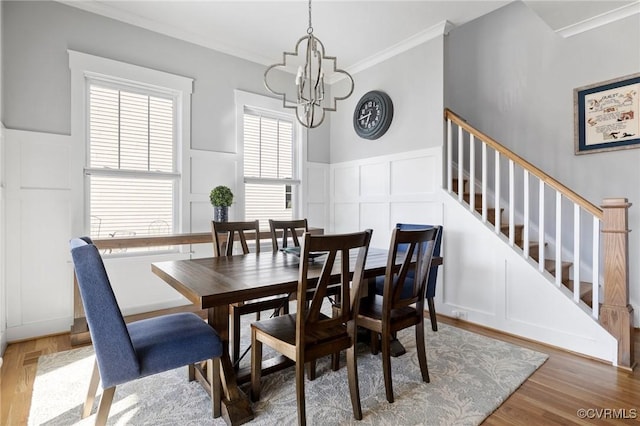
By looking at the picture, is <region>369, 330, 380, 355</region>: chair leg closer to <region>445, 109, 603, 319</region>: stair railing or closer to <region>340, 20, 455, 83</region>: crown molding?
<region>445, 109, 603, 319</region>: stair railing

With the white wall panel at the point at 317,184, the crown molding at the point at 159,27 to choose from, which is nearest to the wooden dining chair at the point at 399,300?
the white wall panel at the point at 317,184

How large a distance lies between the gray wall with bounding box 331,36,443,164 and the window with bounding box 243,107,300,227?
0.91 m

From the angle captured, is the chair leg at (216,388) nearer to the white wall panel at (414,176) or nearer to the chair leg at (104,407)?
the chair leg at (104,407)

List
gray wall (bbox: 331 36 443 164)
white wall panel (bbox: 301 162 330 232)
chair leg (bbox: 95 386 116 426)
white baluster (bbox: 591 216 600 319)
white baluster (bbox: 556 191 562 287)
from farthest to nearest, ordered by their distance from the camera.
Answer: white wall panel (bbox: 301 162 330 232) < gray wall (bbox: 331 36 443 164) < white baluster (bbox: 556 191 562 287) < white baluster (bbox: 591 216 600 319) < chair leg (bbox: 95 386 116 426)

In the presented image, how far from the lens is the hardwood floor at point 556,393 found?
181 cm

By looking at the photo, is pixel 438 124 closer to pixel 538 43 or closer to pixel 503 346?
pixel 538 43

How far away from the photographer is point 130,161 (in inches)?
136

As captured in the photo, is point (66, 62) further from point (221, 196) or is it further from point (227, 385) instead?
point (227, 385)

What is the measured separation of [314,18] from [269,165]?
6.01 ft

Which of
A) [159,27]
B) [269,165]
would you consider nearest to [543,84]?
[269,165]

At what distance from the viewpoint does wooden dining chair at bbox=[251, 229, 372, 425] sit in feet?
5.31

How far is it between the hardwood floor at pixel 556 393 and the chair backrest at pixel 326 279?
97cm

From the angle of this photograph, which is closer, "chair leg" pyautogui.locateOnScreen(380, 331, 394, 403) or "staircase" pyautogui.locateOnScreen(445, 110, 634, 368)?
"chair leg" pyautogui.locateOnScreen(380, 331, 394, 403)

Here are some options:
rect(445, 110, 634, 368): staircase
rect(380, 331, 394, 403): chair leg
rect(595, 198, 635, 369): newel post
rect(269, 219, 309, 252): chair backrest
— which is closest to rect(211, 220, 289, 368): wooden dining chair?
rect(269, 219, 309, 252): chair backrest
